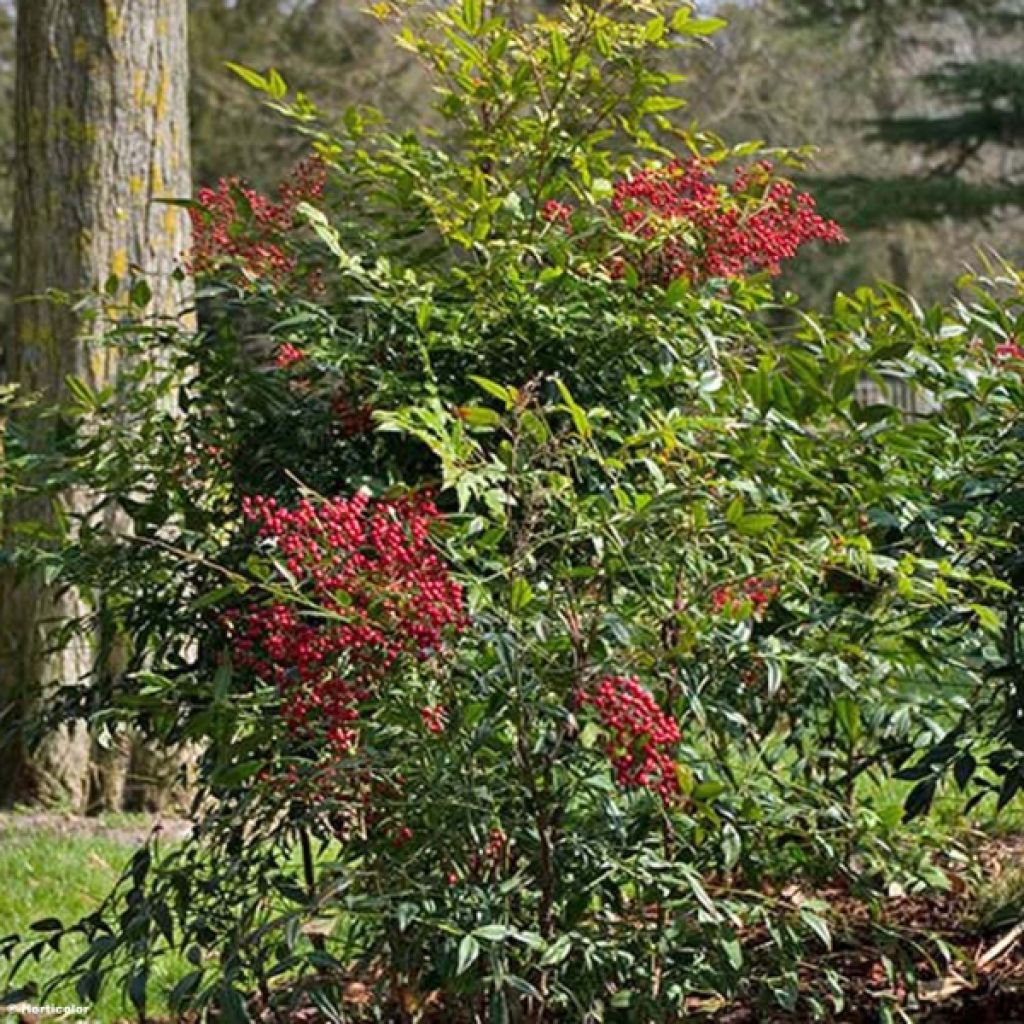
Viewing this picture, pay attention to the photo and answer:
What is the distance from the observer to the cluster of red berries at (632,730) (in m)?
2.50

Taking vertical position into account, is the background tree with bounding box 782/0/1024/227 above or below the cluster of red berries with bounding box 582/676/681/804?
above

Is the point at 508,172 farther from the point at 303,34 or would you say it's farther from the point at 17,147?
the point at 303,34

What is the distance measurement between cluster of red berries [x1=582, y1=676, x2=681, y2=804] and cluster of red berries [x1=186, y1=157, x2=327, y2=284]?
1303 millimetres

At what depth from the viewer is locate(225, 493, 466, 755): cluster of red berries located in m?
2.59

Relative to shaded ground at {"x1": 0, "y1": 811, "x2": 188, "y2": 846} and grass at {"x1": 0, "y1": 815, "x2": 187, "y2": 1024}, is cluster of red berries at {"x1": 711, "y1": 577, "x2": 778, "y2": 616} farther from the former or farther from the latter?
shaded ground at {"x1": 0, "y1": 811, "x2": 188, "y2": 846}

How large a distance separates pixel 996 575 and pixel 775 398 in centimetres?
50

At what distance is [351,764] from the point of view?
2598 mm

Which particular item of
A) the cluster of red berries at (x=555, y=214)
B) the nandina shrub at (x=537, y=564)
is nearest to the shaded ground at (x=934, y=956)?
the nandina shrub at (x=537, y=564)

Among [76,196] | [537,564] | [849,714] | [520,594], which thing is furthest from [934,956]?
[76,196]

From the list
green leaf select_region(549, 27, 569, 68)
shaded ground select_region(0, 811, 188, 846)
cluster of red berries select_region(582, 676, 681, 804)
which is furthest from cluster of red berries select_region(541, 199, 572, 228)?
shaded ground select_region(0, 811, 188, 846)

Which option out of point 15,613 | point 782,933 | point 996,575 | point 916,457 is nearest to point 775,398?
point 916,457

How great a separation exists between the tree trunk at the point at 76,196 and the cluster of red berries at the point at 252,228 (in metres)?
3.22

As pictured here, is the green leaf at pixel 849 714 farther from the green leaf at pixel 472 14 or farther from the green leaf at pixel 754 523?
the green leaf at pixel 472 14

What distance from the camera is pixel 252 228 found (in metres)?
3.49
